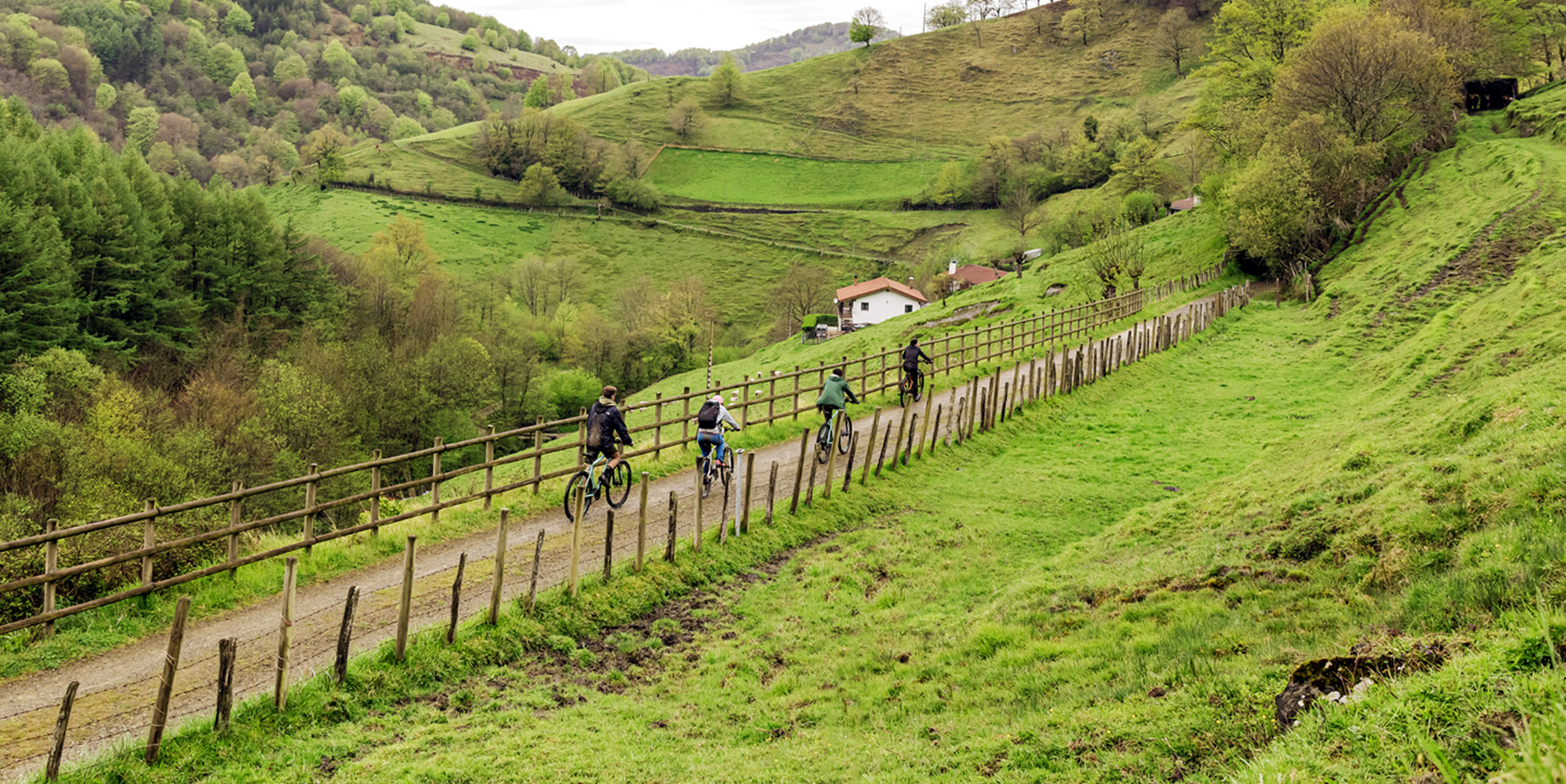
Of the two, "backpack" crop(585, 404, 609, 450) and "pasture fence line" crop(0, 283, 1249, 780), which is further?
"backpack" crop(585, 404, 609, 450)

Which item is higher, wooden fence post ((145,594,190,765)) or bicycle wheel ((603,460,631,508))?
wooden fence post ((145,594,190,765))

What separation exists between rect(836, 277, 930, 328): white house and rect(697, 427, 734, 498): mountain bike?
65440mm

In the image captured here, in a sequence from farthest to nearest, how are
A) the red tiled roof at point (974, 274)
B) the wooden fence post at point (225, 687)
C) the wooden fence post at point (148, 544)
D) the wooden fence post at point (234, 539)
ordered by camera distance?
A: the red tiled roof at point (974, 274), the wooden fence post at point (234, 539), the wooden fence post at point (148, 544), the wooden fence post at point (225, 687)

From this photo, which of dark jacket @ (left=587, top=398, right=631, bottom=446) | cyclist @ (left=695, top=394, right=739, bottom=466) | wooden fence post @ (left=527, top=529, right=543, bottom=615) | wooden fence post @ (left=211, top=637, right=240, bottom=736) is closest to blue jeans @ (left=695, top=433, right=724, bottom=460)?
cyclist @ (left=695, top=394, right=739, bottom=466)

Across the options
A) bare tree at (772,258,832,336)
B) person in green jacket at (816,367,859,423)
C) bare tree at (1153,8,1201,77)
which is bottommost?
bare tree at (772,258,832,336)

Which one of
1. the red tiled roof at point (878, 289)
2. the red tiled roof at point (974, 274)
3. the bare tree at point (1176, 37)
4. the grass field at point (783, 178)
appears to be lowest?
the red tiled roof at point (878, 289)

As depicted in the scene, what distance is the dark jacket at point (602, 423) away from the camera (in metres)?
13.8

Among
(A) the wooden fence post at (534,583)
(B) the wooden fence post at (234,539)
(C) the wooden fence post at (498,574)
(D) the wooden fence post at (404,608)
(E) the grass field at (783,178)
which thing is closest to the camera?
(D) the wooden fence post at (404,608)

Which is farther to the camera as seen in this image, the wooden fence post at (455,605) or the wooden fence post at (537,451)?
the wooden fence post at (537,451)

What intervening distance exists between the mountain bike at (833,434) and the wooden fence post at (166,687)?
1136 cm

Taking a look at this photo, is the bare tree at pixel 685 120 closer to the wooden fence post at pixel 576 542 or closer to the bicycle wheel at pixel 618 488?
the bicycle wheel at pixel 618 488

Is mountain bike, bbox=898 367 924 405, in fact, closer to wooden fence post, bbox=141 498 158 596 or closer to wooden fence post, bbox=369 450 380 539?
wooden fence post, bbox=369 450 380 539

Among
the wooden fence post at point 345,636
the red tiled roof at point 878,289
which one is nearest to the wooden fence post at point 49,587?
the wooden fence post at point 345,636

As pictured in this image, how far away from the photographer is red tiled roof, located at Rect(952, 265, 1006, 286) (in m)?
78.1
